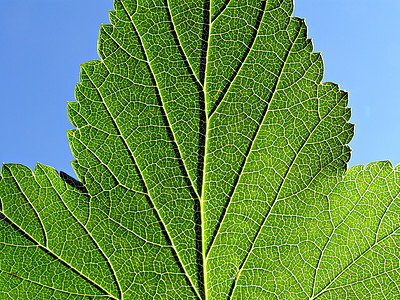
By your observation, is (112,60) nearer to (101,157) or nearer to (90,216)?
(101,157)

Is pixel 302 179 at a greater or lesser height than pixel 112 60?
lesser

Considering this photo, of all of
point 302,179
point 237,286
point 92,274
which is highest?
point 302,179

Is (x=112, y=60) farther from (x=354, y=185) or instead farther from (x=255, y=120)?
(x=354, y=185)

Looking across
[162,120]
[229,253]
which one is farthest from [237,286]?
[162,120]

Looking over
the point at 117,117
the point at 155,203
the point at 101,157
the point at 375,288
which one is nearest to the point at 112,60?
the point at 117,117

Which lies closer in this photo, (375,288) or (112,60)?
(112,60)

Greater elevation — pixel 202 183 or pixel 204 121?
pixel 204 121
